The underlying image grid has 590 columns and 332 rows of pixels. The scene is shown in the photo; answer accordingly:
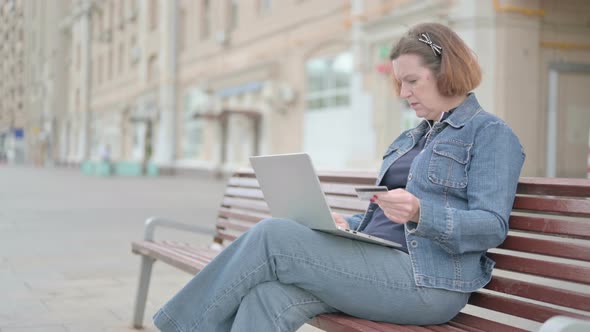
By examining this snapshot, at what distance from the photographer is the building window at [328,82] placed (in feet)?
64.5


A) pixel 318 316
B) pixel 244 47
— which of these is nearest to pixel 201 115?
pixel 244 47

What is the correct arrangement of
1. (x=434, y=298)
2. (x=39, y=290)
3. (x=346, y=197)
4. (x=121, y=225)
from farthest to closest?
(x=121, y=225) → (x=39, y=290) → (x=346, y=197) → (x=434, y=298)

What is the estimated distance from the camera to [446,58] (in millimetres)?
2434

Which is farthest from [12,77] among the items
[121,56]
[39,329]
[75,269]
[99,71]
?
[39,329]

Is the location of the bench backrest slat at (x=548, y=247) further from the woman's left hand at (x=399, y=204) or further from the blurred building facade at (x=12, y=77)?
the blurred building facade at (x=12, y=77)

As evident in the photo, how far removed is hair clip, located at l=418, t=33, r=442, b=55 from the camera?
8.04ft

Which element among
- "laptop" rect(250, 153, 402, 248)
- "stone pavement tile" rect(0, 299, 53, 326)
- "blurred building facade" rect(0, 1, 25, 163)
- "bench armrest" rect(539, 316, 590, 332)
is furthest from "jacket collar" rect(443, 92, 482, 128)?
"blurred building facade" rect(0, 1, 25, 163)

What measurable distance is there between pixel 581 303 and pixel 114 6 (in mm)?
41601

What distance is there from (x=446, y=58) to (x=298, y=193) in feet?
2.18

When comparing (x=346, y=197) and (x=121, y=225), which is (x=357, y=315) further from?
(x=121, y=225)

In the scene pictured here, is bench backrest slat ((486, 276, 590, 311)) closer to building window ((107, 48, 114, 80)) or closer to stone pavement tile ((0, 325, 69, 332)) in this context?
stone pavement tile ((0, 325, 69, 332))

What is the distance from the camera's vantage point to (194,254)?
3711 millimetres

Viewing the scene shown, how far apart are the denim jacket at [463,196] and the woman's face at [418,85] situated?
0.23ft

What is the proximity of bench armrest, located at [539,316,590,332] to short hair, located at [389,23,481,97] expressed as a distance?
39.7 inches
